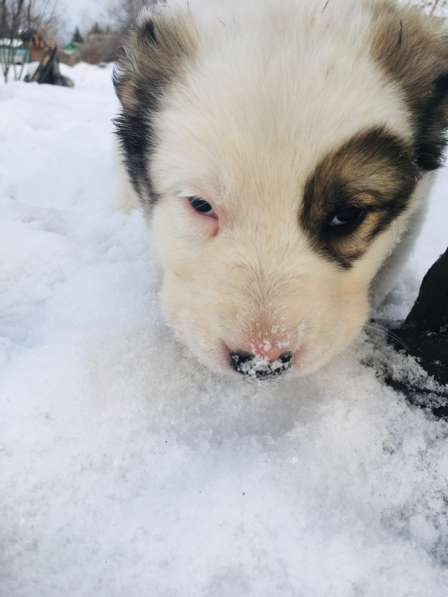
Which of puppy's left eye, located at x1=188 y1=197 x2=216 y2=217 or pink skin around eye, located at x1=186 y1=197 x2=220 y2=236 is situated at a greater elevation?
puppy's left eye, located at x1=188 y1=197 x2=216 y2=217

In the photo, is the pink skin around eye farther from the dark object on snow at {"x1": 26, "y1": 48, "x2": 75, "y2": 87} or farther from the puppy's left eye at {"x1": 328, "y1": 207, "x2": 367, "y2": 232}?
the dark object on snow at {"x1": 26, "y1": 48, "x2": 75, "y2": 87}

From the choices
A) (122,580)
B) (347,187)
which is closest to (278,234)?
(347,187)

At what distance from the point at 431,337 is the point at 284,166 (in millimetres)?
802

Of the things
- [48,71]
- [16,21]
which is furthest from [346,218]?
[48,71]

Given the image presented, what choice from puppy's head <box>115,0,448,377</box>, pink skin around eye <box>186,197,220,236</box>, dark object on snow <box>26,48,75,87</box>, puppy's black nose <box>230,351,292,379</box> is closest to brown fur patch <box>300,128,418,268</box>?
puppy's head <box>115,0,448,377</box>

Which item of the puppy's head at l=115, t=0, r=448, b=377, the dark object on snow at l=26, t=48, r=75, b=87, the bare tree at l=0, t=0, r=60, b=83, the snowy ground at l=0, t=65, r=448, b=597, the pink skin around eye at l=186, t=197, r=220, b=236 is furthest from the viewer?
the dark object on snow at l=26, t=48, r=75, b=87

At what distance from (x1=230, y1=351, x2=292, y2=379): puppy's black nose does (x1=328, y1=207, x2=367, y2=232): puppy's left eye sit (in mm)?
531

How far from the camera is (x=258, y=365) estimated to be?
149cm

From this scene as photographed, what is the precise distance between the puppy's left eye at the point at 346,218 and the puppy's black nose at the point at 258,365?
0.53 m

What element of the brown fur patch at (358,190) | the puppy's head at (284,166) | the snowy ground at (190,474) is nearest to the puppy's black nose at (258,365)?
the puppy's head at (284,166)

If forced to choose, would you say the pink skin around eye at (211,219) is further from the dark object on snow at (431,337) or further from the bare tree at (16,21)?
the bare tree at (16,21)

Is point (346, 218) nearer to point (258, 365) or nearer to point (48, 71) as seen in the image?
point (258, 365)

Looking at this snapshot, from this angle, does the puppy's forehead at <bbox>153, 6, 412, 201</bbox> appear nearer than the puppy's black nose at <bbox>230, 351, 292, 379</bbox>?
No

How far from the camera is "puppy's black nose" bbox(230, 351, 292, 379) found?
4.90 ft
